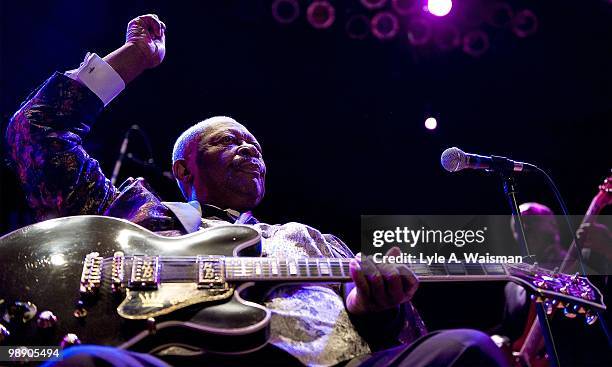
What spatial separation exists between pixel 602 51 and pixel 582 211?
155 cm

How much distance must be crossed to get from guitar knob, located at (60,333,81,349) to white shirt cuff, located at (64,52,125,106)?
3.81 ft

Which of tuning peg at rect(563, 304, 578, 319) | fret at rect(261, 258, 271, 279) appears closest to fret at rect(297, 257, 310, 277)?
fret at rect(261, 258, 271, 279)

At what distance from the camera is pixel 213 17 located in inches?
181

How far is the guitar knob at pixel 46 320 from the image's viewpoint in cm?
160

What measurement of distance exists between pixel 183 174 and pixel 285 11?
2.26m

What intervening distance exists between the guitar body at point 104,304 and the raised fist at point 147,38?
100 centimetres

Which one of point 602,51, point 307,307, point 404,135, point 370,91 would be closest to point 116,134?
point 370,91

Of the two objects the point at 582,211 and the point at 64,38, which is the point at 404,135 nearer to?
the point at 582,211

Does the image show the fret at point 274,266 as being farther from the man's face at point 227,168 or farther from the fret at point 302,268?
the man's face at point 227,168

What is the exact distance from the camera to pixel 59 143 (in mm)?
2285

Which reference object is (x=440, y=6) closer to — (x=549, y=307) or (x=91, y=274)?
(x=549, y=307)

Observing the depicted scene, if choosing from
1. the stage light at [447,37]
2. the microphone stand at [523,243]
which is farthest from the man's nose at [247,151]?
the stage light at [447,37]

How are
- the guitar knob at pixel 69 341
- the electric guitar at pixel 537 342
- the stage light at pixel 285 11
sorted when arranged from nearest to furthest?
1. the guitar knob at pixel 69 341
2. the electric guitar at pixel 537 342
3. the stage light at pixel 285 11

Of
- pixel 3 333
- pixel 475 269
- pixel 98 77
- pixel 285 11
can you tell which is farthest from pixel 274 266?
pixel 285 11
